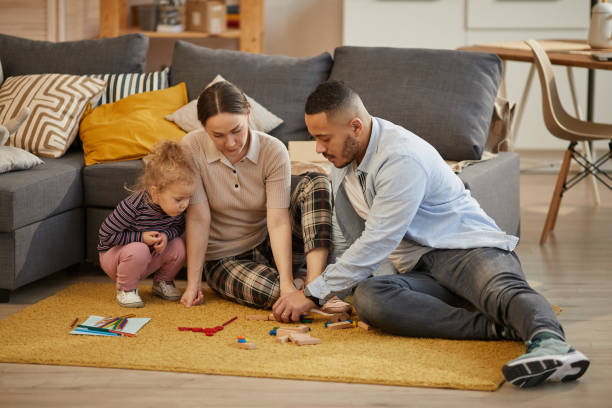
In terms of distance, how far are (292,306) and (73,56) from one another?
6.43ft

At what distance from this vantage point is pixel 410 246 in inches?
99.7

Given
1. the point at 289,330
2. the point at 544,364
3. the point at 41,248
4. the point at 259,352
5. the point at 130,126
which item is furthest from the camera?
the point at 130,126

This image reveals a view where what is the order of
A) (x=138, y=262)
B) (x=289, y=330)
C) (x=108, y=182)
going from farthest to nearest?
(x=108, y=182) < (x=138, y=262) < (x=289, y=330)

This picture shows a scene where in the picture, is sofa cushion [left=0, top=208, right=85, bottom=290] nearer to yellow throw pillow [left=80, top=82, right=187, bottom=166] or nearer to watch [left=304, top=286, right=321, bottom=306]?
yellow throw pillow [left=80, top=82, right=187, bottom=166]

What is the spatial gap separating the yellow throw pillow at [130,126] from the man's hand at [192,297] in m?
0.80

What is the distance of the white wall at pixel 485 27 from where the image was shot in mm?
5516

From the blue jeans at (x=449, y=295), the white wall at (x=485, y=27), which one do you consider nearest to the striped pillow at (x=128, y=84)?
the blue jeans at (x=449, y=295)

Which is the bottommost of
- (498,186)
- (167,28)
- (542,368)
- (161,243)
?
(542,368)

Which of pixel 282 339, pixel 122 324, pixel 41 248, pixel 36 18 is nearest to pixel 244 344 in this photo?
pixel 282 339

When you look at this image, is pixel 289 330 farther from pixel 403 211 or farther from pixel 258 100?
pixel 258 100

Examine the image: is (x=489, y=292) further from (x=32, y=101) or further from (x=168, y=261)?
(x=32, y=101)

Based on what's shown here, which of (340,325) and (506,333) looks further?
(340,325)

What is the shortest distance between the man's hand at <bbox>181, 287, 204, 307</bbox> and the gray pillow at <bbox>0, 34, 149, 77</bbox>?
1.48 m

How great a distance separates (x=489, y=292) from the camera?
89.1 inches
